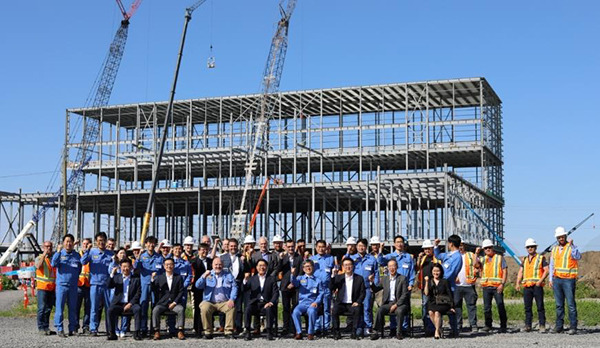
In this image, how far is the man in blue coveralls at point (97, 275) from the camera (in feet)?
55.3

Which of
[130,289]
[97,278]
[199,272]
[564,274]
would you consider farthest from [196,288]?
[564,274]

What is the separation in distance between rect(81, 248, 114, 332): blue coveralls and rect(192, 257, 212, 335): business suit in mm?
1676

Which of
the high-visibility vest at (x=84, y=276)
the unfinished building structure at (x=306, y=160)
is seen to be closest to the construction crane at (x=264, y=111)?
the unfinished building structure at (x=306, y=160)

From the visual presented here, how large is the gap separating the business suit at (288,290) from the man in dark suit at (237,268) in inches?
30.6

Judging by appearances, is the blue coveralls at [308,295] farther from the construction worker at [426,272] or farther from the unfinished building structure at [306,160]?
the unfinished building structure at [306,160]

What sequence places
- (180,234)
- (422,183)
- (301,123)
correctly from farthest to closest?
(180,234) → (301,123) → (422,183)

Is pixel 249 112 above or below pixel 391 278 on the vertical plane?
above

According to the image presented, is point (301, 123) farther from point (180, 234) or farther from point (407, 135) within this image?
point (180, 234)

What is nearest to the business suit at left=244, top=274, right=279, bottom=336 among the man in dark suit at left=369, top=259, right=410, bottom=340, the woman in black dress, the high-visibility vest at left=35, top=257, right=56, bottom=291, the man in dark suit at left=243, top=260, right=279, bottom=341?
the man in dark suit at left=243, top=260, right=279, bottom=341

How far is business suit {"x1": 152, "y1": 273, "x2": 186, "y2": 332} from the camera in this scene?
637 inches

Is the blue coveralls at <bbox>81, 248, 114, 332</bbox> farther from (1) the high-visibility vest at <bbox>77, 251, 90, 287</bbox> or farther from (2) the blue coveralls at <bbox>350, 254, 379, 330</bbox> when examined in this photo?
(2) the blue coveralls at <bbox>350, 254, 379, 330</bbox>

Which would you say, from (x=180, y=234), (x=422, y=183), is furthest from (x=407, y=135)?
(x=180, y=234)

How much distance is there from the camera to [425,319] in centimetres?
1616

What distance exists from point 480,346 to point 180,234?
5609 centimetres
